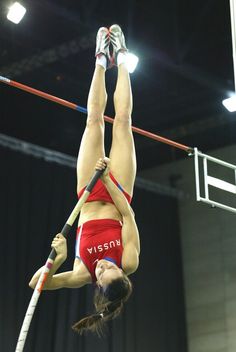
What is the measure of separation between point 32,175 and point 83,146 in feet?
15.4

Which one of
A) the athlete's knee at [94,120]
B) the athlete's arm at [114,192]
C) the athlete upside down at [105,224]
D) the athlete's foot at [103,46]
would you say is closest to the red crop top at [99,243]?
the athlete upside down at [105,224]

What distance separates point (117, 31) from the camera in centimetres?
573

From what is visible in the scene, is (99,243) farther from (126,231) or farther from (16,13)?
(16,13)

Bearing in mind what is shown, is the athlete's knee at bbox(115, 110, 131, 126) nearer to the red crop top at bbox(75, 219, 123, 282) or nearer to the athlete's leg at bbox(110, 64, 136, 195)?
the athlete's leg at bbox(110, 64, 136, 195)

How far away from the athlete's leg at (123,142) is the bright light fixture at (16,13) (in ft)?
8.27

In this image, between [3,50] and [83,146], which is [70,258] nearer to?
[3,50]

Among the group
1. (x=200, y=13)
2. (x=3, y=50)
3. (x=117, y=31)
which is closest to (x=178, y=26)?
(x=200, y=13)

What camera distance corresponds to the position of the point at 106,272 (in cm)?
473

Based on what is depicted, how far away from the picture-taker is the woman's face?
15.4 ft

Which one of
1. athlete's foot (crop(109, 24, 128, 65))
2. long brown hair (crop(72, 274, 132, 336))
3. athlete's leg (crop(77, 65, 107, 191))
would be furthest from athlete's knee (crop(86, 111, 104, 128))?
long brown hair (crop(72, 274, 132, 336))

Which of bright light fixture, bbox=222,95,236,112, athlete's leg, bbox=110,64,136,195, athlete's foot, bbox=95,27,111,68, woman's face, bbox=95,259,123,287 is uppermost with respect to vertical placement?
bright light fixture, bbox=222,95,236,112

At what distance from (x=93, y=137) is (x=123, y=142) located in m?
0.22

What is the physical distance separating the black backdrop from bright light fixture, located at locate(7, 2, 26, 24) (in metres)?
2.35

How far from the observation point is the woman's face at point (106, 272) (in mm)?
4703
